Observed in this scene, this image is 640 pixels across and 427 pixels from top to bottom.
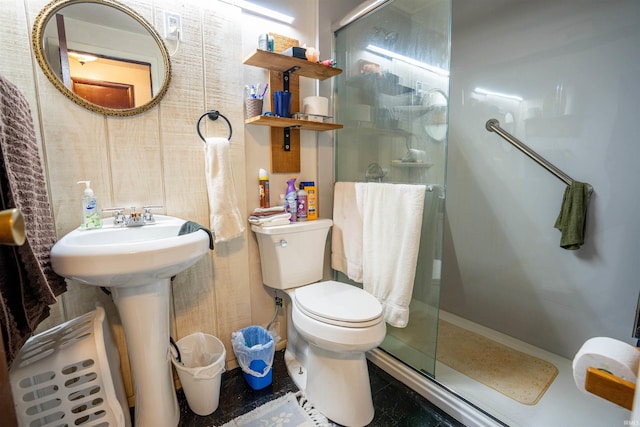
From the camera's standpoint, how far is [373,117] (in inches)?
62.5

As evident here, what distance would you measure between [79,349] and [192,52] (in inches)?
49.0

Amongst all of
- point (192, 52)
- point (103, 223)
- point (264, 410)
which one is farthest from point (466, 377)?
point (192, 52)

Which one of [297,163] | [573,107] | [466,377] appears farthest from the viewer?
[297,163]

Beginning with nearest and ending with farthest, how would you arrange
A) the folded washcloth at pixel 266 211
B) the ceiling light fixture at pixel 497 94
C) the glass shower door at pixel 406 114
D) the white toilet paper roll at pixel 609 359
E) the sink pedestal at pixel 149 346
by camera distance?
the white toilet paper roll at pixel 609 359
the sink pedestal at pixel 149 346
the glass shower door at pixel 406 114
the folded washcloth at pixel 266 211
the ceiling light fixture at pixel 497 94

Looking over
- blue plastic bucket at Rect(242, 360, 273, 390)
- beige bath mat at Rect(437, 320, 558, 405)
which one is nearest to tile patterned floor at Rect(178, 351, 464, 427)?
blue plastic bucket at Rect(242, 360, 273, 390)

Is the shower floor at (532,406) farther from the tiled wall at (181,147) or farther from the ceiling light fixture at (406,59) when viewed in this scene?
the ceiling light fixture at (406,59)

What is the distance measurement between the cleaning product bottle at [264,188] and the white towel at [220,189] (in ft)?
0.61

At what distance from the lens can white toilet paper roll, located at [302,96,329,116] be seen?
153 centimetres

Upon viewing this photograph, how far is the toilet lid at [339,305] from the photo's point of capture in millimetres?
1129

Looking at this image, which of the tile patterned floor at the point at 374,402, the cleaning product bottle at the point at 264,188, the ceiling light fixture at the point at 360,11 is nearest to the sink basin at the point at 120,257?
the cleaning product bottle at the point at 264,188

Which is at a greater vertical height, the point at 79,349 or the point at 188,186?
the point at 188,186

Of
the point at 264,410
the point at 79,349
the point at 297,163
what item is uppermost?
the point at 297,163

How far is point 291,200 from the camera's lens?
1.55 metres

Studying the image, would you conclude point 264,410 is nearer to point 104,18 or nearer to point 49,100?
point 49,100
